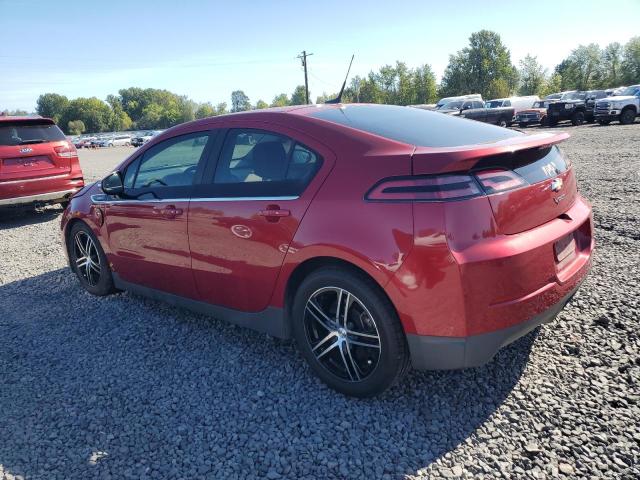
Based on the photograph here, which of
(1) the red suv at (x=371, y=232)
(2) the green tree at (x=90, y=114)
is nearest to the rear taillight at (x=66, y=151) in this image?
(1) the red suv at (x=371, y=232)

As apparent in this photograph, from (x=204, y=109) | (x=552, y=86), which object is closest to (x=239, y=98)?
(x=204, y=109)

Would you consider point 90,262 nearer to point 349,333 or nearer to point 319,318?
point 319,318

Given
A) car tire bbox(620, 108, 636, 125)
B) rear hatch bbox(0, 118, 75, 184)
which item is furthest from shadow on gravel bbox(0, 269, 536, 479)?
car tire bbox(620, 108, 636, 125)

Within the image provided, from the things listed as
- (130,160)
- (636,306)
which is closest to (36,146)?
(130,160)

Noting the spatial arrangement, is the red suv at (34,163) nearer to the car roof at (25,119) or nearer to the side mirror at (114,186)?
the car roof at (25,119)

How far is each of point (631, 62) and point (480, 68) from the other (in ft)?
91.7

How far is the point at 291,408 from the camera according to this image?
2.73m

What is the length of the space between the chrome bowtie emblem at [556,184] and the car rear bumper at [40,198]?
27.3 ft

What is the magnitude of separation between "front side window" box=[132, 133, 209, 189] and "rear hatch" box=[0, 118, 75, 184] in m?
5.22

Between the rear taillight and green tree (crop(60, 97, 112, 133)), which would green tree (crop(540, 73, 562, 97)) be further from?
green tree (crop(60, 97, 112, 133))

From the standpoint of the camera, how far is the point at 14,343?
3846 mm

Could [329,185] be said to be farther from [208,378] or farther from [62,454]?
[62,454]

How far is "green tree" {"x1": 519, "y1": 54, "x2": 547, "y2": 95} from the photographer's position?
88438mm

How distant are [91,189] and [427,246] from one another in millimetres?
3659
